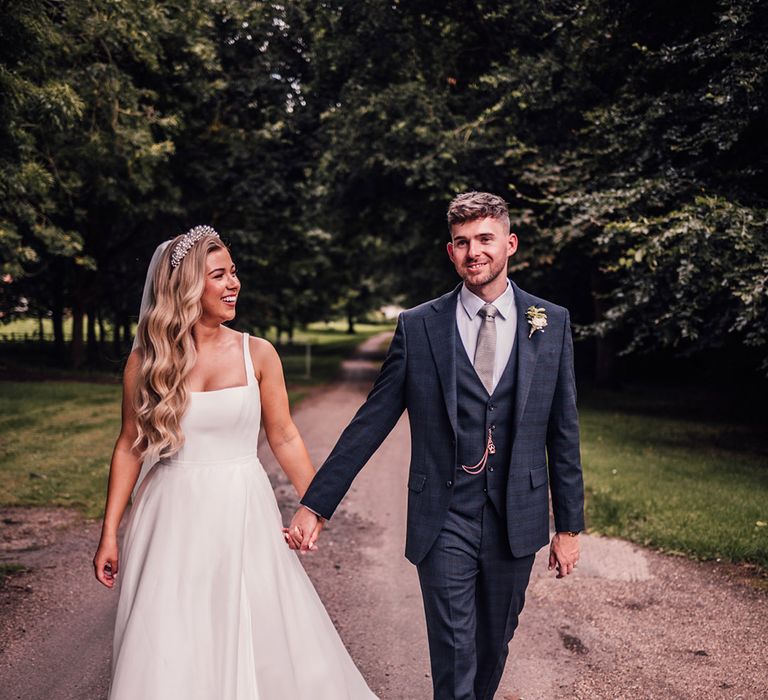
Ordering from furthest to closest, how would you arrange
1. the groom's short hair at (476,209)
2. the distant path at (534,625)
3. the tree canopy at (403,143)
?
the tree canopy at (403,143) → the distant path at (534,625) → the groom's short hair at (476,209)

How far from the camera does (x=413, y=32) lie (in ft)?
62.4

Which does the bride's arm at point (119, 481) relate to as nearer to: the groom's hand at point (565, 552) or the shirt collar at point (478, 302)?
the shirt collar at point (478, 302)

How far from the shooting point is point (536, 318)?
3.35 meters

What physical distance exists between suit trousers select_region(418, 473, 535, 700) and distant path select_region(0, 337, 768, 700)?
3.36 ft

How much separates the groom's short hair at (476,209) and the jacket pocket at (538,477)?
1.05 metres

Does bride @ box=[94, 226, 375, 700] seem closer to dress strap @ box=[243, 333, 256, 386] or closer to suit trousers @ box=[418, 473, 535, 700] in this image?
dress strap @ box=[243, 333, 256, 386]

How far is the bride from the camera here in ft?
10.3

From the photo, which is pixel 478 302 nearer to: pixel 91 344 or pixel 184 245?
pixel 184 245

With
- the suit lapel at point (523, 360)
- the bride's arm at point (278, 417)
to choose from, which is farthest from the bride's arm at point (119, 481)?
the suit lapel at point (523, 360)

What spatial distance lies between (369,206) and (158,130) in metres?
6.08

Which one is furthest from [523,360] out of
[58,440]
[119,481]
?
[58,440]

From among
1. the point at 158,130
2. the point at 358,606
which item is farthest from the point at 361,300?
the point at 358,606

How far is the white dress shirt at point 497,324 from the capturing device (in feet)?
10.9

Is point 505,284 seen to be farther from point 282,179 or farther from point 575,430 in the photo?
point 282,179
